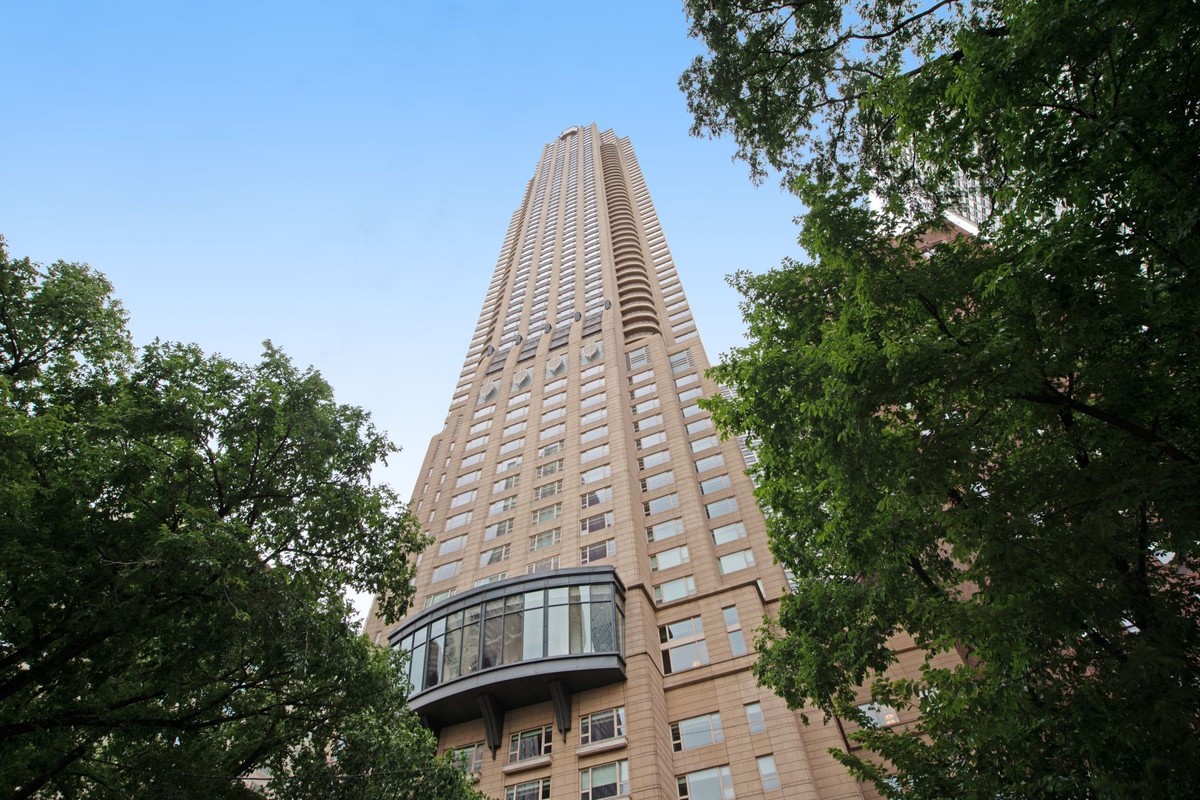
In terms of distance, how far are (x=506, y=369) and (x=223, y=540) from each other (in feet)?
170

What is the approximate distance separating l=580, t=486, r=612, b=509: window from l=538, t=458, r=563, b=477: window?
169 inches

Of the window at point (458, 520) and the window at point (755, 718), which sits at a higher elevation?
the window at point (458, 520)

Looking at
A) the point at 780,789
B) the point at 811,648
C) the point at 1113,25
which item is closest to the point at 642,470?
the point at 780,789

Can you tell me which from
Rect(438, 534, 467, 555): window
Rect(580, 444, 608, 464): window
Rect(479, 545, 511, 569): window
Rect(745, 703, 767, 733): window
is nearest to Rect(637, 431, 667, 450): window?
Rect(580, 444, 608, 464): window

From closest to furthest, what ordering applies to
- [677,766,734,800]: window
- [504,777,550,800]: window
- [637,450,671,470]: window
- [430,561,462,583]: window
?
[677,766,734,800]: window < [504,777,550,800]: window < [430,561,462,583]: window < [637,450,671,470]: window

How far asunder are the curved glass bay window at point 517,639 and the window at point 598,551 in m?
3.94

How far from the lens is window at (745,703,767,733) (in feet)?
88.6

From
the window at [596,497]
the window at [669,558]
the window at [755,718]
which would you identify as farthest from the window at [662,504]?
the window at [755,718]

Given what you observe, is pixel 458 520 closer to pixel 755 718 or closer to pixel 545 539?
pixel 545 539

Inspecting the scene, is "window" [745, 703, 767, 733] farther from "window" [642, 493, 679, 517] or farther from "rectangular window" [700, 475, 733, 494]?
"rectangular window" [700, 475, 733, 494]

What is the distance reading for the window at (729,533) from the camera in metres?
37.7

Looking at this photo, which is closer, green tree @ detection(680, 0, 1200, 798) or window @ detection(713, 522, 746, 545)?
green tree @ detection(680, 0, 1200, 798)

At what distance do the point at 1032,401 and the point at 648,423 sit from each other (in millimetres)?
39547

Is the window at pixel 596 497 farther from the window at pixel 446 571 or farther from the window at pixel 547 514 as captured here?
the window at pixel 446 571
